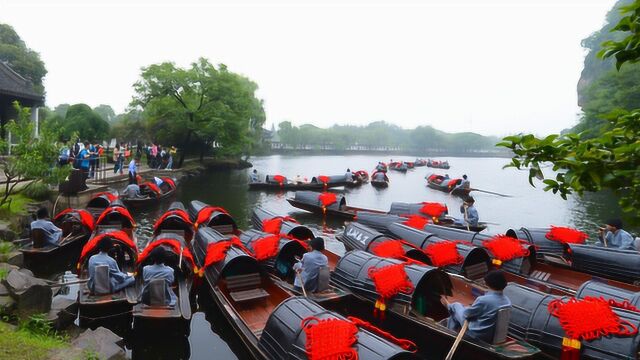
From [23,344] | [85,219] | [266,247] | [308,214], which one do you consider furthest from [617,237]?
[85,219]

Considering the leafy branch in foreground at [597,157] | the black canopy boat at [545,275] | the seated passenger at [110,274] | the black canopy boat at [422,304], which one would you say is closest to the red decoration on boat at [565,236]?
the black canopy boat at [545,275]

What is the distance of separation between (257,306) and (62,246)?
721 centimetres

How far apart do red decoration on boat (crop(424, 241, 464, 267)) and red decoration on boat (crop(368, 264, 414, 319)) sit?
2591 millimetres

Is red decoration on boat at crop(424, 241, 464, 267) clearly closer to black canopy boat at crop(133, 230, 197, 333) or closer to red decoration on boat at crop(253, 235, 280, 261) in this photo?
red decoration on boat at crop(253, 235, 280, 261)

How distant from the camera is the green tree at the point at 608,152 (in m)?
2.50

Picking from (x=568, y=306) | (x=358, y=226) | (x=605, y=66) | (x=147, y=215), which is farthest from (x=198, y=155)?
(x=605, y=66)

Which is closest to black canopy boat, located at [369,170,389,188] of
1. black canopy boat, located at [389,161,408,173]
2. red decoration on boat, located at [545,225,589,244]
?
black canopy boat, located at [389,161,408,173]

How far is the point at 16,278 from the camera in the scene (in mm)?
7980

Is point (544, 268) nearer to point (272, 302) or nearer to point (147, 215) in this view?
point (272, 302)

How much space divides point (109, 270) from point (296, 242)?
4.58m

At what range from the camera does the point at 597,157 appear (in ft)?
8.63

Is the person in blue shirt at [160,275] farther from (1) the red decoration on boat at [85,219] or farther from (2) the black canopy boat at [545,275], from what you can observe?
(2) the black canopy boat at [545,275]

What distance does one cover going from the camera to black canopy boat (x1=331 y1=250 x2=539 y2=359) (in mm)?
6789

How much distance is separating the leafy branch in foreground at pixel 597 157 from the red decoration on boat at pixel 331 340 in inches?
146
